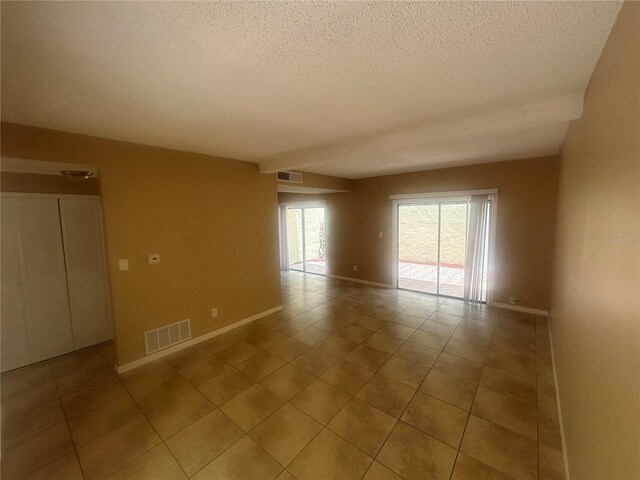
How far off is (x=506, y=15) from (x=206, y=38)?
51.5 inches

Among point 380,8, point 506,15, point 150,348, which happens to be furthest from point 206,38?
point 150,348

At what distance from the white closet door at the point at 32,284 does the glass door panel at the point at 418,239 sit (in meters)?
5.55

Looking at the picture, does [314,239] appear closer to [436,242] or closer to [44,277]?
[436,242]

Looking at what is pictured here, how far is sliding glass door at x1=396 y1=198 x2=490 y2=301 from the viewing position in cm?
457

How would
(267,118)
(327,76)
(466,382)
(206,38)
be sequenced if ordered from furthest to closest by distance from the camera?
1. (466,382)
2. (267,118)
3. (327,76)
4. (206,38)

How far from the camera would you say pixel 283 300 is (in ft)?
16.5

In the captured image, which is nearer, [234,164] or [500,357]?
[500,357]

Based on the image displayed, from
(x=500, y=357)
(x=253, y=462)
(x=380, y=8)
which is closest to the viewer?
(x=380, y=8)

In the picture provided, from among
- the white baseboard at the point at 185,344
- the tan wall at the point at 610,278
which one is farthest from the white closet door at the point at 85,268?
the tan wall at the point at 610,278

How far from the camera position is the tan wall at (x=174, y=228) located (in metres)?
2.54

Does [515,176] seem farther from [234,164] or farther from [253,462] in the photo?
[253,462]

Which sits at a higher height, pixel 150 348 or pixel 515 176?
pixel 515 176

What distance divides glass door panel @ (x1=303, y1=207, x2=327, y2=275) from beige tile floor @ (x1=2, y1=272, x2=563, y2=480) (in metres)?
3.96

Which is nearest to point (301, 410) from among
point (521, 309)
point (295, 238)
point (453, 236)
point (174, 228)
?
point (174, 228)
